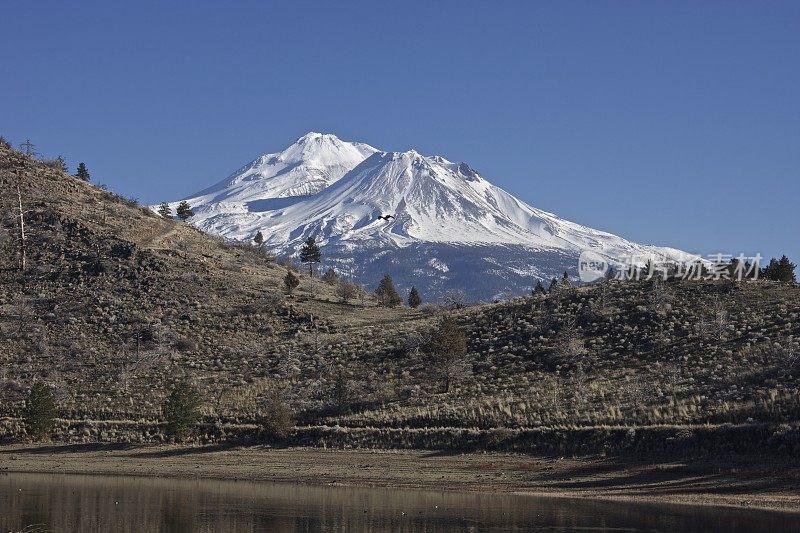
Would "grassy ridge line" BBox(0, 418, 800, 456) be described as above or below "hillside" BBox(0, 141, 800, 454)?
below

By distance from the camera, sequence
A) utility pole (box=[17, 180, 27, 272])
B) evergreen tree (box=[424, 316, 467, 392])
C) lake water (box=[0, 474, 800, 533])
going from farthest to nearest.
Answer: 1. utility pole (box=[17, 180, 27, 272])
2. evergreen tree (box=[424, 316, 467, 392])
3. lake water (box=[0, 474, 800, 533])

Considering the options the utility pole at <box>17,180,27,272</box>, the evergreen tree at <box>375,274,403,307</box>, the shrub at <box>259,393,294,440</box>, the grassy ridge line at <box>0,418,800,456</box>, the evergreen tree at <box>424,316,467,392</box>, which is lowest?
the grassy ridge line at <box>0,418,800,456</box>

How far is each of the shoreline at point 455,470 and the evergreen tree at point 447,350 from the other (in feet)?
37.2

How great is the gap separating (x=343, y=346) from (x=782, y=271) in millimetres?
34996

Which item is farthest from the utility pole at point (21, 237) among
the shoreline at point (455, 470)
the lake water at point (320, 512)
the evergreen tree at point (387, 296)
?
the lake water at point (320, 512)

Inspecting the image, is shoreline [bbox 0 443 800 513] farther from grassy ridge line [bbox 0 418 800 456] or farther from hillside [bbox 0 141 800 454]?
hillside [bbox 0 141 800 454]

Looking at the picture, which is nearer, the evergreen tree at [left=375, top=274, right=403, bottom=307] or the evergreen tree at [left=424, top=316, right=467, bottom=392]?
the evergreen tree at [left=424, top=316, right=467, bottom=392]

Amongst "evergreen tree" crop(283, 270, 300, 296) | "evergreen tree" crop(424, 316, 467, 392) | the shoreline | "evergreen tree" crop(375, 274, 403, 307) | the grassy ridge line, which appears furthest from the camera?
"evergreen tree" crop(375, 274, 403, 307)

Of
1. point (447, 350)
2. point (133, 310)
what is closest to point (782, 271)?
point (447, 350)

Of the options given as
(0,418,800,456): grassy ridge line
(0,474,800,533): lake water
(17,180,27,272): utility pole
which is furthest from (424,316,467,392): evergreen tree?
(17,180,27,272): utility pole

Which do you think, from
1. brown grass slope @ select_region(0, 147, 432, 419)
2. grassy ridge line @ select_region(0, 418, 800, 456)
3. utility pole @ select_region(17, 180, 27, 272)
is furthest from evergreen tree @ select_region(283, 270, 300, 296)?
grassy ridge line @ select_region(0, 418, 800, 456)

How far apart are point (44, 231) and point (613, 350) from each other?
53771 mm

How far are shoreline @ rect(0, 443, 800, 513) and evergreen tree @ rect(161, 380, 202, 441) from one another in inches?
37.9

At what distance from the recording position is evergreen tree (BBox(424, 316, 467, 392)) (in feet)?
228
